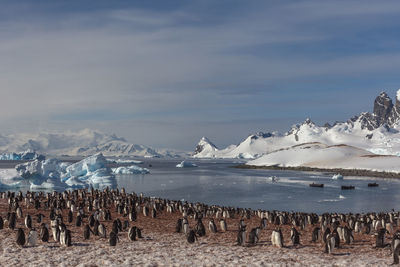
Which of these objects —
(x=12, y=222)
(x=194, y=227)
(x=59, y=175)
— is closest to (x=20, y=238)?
(x=12, y=222)

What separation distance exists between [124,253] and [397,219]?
1743 cm

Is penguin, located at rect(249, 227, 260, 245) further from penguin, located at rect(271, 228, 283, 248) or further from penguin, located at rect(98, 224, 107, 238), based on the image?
penguin, located at rect(98, 224, 107, 238)

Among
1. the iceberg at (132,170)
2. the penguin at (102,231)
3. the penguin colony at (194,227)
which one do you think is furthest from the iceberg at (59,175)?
the penguin at (102,231)

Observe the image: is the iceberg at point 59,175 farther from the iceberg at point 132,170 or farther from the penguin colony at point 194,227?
the penguin colony at point 194,227

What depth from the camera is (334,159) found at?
139500mm

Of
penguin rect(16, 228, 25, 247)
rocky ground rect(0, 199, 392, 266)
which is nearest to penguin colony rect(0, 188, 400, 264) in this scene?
penguin rect(16, 228, 25, 247)

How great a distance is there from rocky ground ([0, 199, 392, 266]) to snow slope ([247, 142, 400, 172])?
103171mm

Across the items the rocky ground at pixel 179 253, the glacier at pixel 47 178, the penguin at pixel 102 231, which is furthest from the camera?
the glacier at pixel 47 178

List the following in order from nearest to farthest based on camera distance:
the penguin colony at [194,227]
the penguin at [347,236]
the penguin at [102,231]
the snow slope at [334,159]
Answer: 1. the penguin colony at [194,227]
2. the penguin at [347,236]
3. the penguin at [102,231]
4. the snow slope at [334,159]

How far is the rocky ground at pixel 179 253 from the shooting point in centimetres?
1295

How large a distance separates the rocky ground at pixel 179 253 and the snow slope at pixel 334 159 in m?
103

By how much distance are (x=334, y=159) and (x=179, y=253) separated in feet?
434

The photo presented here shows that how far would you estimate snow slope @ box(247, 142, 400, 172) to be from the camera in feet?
390

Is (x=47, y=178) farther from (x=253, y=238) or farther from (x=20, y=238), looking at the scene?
(x=253, y=238)
